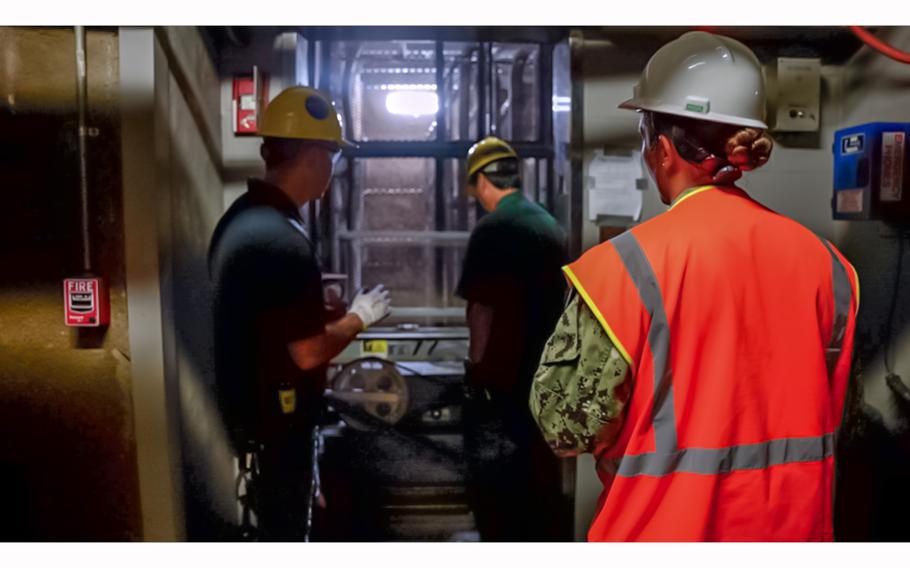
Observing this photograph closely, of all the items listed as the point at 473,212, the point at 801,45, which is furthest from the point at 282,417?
the point at 801,45

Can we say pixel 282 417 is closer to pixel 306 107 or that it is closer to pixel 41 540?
pixel 41 540

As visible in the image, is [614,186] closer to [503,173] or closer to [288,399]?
[503,173]

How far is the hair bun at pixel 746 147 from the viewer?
47.8 inches

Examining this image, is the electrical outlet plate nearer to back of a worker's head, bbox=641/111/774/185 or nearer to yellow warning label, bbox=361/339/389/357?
back of a worker's head, bbox=641/111/774/185

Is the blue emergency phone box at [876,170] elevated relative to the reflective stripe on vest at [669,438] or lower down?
elevated

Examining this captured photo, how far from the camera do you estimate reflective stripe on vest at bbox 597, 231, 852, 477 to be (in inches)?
45.0

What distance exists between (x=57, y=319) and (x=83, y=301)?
12 centimetres

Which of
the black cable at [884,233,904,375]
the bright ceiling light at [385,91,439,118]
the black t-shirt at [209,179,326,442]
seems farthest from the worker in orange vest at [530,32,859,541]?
the bright ceiling light at [385,91,439,118]

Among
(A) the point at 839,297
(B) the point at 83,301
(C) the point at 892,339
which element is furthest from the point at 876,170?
(B) the point at 83,301

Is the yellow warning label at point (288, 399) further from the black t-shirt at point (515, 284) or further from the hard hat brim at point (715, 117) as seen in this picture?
the hard hat brim at point (715, 117)

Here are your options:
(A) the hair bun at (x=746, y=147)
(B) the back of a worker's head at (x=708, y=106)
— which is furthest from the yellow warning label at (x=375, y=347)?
(A) the hair bun at (x=746, y=147)

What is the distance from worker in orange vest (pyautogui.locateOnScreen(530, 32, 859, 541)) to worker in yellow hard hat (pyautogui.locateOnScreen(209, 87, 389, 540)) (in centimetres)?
80

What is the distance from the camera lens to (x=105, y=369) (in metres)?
1.87

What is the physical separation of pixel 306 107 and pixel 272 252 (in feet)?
1.66
